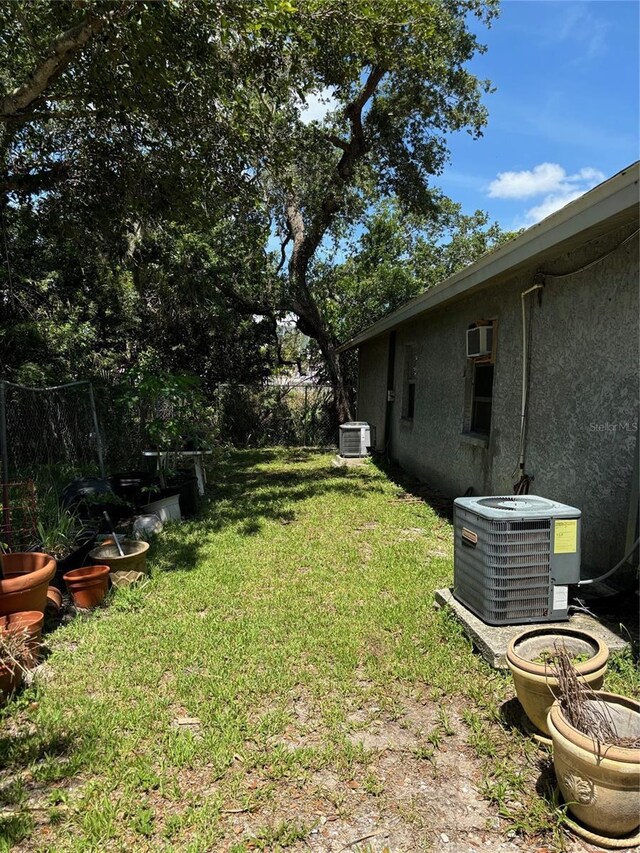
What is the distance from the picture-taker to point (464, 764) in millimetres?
2164

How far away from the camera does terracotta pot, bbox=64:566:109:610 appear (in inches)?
145

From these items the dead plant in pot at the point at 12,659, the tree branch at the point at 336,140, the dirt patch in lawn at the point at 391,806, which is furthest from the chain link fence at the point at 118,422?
the tree branch at the point at 336,140

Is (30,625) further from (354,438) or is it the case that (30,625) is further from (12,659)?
(354,438)

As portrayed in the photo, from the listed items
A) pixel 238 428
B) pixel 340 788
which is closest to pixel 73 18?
pixel 340 788

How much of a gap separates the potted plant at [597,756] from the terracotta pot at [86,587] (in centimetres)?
317

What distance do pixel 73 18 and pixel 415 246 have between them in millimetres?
16943

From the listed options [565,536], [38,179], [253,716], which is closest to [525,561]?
[565,536]

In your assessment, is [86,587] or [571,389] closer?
[86,587]

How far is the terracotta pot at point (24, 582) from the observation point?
3.01 metres

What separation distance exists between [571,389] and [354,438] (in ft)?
21.8

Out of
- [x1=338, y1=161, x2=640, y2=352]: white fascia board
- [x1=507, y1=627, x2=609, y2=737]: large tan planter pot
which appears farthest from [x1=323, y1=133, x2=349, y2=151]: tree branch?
[x1=507, y1=627, x2=609, y2=737]: large tan planter pot

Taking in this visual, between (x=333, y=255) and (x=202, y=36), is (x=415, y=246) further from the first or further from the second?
(x=202, y=36)

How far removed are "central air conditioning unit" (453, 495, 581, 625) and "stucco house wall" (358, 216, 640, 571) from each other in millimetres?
825

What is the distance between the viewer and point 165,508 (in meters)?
5.92
